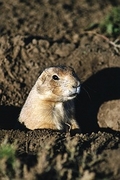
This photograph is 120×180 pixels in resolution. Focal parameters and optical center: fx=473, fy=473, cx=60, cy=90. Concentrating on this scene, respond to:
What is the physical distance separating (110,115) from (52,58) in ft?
5.92

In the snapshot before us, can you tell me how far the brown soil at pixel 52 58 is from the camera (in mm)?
8359

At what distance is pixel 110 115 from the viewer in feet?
28.2

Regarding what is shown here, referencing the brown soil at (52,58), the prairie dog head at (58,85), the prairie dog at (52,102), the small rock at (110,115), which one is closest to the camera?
the prairie dog head at (58,85)

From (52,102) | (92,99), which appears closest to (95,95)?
(92,99)

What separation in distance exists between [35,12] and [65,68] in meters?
4.35

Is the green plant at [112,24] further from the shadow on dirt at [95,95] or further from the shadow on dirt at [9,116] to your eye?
the shadow on dirt at [9,116]

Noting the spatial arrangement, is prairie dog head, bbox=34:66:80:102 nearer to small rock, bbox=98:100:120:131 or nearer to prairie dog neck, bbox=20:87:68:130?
prairie dog neck, bbox=20:87:68:130

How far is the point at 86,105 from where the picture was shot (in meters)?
8.98

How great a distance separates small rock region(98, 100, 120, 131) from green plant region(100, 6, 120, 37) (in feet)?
7.54

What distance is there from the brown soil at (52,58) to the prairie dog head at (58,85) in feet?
1.95

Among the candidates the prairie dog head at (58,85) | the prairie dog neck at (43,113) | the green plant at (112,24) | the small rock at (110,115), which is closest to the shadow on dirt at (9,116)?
the prairie dog neck at (43,113)

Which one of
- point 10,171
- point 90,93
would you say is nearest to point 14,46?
point 90,93

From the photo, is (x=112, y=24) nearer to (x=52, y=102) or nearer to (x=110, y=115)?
(x=110, y=115)

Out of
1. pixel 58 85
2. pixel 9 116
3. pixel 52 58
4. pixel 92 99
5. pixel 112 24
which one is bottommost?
pixel 9 116
